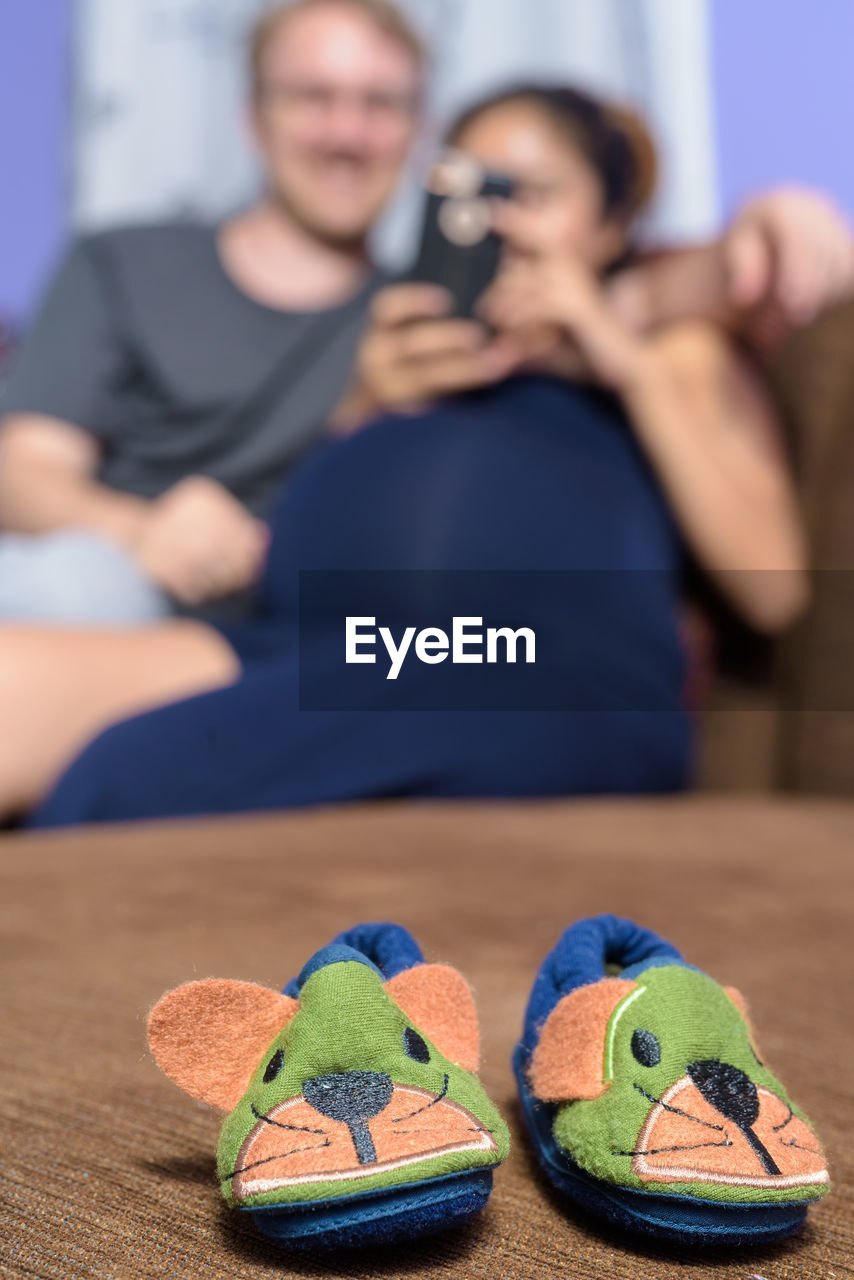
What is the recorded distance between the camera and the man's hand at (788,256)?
0.92 meters

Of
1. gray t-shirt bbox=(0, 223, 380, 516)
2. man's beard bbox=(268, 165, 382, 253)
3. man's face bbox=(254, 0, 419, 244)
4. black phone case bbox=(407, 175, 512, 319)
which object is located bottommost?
gray t-shirt bbox=(0, 223, 380, 516)

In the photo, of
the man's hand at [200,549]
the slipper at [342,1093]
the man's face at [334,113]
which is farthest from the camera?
the man's face at [334,113]

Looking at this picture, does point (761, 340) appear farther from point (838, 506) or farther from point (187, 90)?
point (187, 90)

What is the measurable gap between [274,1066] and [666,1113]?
0.27 ft

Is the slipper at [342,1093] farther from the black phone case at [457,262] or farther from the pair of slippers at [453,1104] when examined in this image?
the black phone case at [457,262]

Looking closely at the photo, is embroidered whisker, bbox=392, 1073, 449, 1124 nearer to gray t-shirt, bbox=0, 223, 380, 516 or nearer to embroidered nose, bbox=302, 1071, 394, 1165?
embroidered nose, bbox=302, 1071, 394, 1165

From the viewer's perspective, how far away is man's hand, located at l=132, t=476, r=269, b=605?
3.12 feet

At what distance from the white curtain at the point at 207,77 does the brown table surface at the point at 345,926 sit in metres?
1.31

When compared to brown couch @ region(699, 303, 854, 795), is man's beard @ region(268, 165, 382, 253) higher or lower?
higher

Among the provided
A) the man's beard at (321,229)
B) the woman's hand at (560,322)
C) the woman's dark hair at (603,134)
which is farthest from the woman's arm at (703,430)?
the man's beard at (321,229)

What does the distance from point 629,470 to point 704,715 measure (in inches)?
10.7

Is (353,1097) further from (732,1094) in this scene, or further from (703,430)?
(703,430)

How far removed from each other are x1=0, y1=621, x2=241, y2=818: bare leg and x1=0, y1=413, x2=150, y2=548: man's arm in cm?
25

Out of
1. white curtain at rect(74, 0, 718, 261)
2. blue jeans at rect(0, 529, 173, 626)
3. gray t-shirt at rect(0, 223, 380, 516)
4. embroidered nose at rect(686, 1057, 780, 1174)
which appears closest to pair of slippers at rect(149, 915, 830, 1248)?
embroidered nose at rect(686, 1057, 780, 1174)
